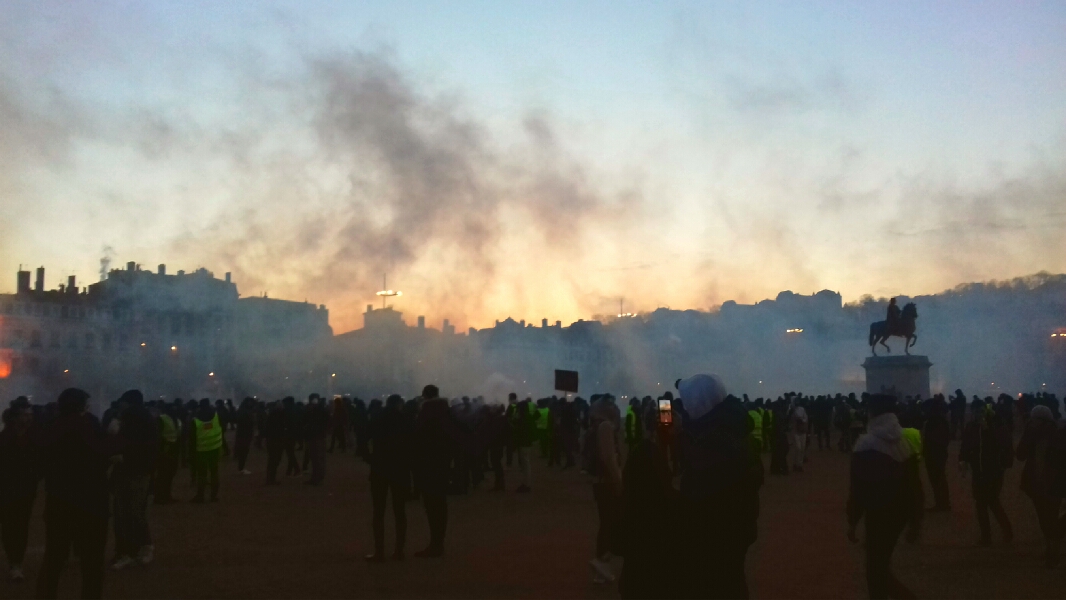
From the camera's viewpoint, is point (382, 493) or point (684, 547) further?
point (382, 493)

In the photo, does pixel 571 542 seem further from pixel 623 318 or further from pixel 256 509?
pixel 623 318

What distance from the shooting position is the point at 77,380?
194 ft

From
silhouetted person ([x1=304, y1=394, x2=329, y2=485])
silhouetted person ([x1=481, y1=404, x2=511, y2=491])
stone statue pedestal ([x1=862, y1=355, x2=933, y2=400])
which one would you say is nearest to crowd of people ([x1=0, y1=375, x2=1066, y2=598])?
silhouetted person ([x1=304, y1=394, x2=329, y2=485])

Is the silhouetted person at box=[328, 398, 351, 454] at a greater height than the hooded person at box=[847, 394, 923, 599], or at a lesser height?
greater

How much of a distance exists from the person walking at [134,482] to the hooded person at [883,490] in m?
6.94

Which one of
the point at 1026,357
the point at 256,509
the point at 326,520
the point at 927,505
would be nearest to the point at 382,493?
the point at 326,520

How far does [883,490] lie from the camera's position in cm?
675

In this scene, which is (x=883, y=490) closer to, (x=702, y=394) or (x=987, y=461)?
(x=702, y=394)

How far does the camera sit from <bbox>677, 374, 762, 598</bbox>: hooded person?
12.6 feet

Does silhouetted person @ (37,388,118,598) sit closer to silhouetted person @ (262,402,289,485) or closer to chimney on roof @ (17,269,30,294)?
silhouetted person @ (262,402,289,485)

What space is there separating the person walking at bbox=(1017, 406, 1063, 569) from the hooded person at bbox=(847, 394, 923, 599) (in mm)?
3397

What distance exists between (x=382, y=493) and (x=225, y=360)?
192ft

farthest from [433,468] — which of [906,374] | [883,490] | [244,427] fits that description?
[906,374]

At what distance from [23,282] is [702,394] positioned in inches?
2939
